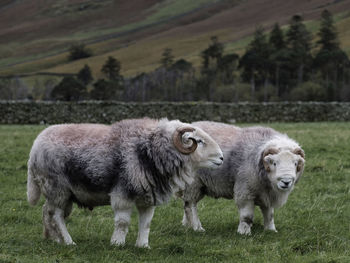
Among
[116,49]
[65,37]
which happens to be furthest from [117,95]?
[65,37]

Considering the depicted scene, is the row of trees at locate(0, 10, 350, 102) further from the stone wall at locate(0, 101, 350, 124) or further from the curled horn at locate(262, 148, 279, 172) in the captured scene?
the curled horn at locate(262, 148, 279, 172)

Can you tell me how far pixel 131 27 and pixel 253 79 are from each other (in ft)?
330

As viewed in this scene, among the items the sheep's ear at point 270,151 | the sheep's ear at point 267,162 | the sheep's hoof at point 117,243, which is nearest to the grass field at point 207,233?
the sheep's hoof at point 117,243

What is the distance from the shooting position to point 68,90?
41.4 meters

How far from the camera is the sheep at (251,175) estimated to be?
6805 millimetres

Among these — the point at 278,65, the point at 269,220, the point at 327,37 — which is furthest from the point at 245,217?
the point at 327,37

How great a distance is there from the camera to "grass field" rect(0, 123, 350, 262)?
5.73 m

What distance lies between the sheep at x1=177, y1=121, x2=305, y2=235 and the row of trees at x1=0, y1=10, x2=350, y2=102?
3216 cm

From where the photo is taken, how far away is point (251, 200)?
7273 millimetres

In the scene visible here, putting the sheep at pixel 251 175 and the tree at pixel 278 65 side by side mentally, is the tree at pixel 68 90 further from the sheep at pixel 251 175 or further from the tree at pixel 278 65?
the sheep at pixel 251 175

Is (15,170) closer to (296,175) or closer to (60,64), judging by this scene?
(296,175)

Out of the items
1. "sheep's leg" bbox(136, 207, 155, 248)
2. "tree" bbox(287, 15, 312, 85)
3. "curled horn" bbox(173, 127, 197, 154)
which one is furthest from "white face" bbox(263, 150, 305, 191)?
"tree" bbox(287, 15, 312, 85)

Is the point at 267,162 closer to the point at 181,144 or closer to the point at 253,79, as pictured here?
the point at 181,144

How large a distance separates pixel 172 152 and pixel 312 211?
304cm
